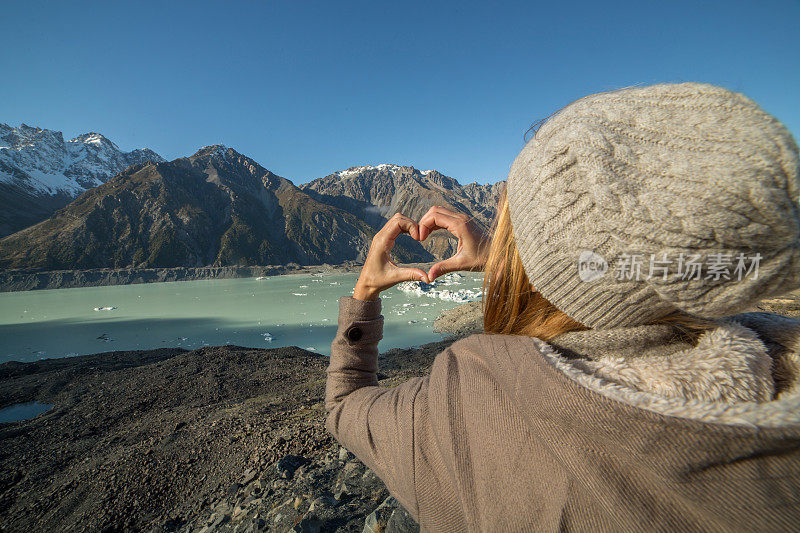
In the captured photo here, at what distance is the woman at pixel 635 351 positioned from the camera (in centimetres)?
45

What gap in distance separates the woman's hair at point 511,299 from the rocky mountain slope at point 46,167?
328 feet

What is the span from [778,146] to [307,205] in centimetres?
11737

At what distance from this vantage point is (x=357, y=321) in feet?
3.53

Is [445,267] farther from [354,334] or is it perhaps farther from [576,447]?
[576,447]

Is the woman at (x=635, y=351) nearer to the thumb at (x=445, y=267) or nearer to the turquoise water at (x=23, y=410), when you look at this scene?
the thumb at (x=445, y=267)

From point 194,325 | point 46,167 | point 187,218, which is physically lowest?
point 194,325

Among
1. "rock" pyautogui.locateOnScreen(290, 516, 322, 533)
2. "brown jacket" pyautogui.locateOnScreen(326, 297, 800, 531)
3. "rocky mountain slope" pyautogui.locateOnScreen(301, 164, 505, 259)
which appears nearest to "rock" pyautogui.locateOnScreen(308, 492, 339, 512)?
"rock" pyautogui.locateOnScreen(290, 516, 322, 533)

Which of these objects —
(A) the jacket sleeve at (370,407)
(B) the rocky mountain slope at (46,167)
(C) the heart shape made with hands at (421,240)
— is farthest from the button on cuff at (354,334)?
(B) the rocky mountain slope at (46,167)

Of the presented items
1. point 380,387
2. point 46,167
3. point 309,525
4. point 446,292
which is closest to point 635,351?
point 380,387

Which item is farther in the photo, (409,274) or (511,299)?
(409,274)

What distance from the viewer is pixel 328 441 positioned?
3.67 metres

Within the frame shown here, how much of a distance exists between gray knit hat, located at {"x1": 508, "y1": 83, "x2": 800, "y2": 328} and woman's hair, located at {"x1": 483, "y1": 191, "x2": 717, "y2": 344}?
0.08 m
